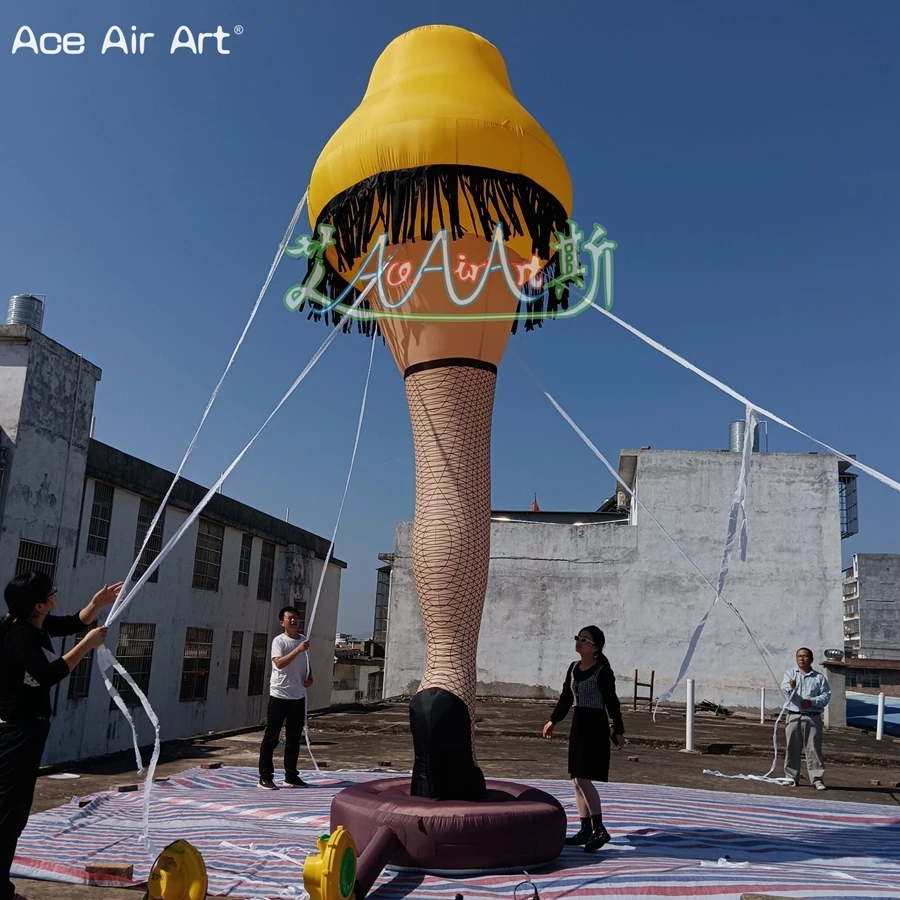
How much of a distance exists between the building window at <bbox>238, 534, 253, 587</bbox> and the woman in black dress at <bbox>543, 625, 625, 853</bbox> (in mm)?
15623

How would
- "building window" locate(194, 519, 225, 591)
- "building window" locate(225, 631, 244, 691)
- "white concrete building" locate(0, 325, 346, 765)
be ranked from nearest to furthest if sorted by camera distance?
1. "white concrete building" locate(0, 325, 346, 765)
2. "building window" locate(194, 519, 225, 591)
3. "building window" locate(225, 631, 244, 691)

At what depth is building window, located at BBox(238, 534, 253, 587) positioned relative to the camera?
20.0m

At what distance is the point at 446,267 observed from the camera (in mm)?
5227

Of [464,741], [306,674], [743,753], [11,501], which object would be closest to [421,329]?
[464,741]

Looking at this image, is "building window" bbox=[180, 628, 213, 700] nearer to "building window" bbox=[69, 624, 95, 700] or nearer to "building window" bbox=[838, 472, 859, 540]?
"building window" bbox=[69, 624, 95, 700]

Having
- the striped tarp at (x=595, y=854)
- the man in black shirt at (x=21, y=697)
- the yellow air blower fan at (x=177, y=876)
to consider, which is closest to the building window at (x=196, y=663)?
the striped tarp at (x=595, y=854)

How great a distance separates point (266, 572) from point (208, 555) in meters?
3.43

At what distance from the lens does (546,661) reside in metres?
21.3

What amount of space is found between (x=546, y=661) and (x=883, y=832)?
50.5ft

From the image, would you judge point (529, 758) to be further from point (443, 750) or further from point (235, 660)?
point (235, 660)

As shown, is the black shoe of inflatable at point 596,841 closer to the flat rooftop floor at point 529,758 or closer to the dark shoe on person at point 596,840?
the dark shoe on person at point 596,840

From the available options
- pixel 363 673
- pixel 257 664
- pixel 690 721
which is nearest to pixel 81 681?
pixel 257 664

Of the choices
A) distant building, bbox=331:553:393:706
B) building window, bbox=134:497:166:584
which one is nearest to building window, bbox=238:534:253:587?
building window, bbox=134:497:166:584

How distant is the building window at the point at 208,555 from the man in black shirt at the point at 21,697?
14343mm
